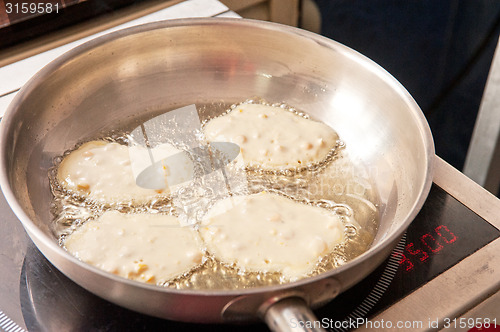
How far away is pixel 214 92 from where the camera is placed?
3.51 feet

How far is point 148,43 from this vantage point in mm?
1017

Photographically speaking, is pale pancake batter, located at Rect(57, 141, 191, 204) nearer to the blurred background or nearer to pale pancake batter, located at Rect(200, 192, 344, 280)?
pale pancake batter, located at Rect(200, 192, 344, 280)

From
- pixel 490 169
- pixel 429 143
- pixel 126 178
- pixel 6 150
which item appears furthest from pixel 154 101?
pixel 490 169

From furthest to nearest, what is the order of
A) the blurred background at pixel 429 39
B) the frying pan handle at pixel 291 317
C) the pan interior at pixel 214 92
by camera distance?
1. the blurred background at pixel 429 39
2. the pan interior at pixel 214 92
3. the frying pan handle at pixel 291 317

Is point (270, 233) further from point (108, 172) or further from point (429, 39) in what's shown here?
point (429, 39)

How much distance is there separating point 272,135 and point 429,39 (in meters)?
0.98

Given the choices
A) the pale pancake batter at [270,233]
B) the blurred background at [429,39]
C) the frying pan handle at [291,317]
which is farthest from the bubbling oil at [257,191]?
the blurred background at [429,39]

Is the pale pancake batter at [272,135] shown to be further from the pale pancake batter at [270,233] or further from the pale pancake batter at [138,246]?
the pale pancake batter at [138,246]

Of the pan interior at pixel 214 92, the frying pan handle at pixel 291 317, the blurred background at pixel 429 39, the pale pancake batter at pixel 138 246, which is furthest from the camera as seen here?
the blurred background at pixel 429 39

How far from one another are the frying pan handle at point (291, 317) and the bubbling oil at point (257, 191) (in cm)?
17

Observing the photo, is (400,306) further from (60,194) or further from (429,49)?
(429,49)

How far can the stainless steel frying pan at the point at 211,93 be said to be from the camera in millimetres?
818

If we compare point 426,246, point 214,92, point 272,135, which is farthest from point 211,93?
point 426,246

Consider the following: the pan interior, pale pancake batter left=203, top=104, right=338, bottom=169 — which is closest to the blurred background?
the pan interior
